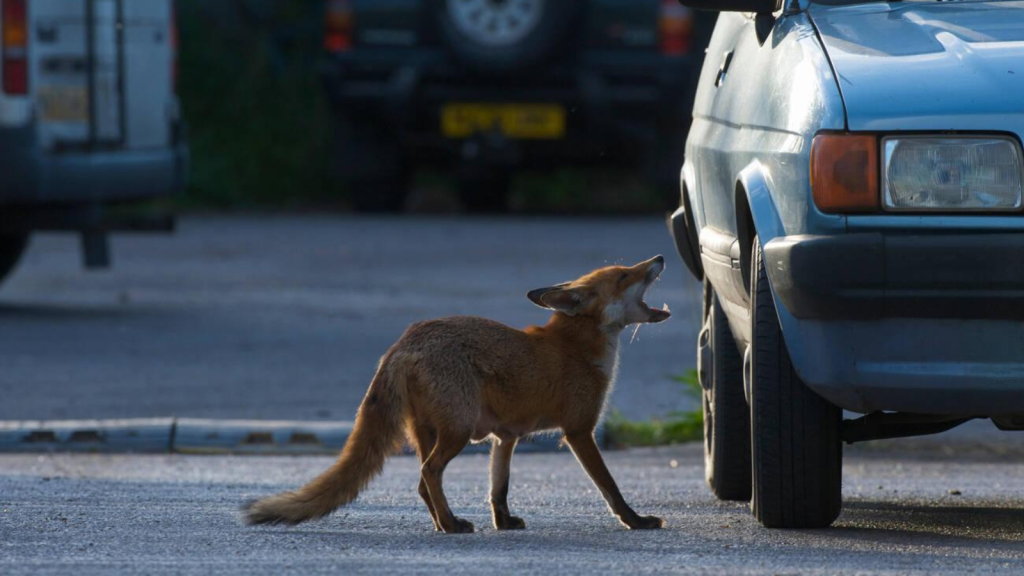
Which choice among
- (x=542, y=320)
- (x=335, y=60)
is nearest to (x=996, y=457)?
(x=542, y=320)

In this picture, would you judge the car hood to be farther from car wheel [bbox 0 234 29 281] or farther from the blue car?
car wheel [bbox 0 234 29 281]

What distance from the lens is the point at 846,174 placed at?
3.89 m

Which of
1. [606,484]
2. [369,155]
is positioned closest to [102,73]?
[369,155]

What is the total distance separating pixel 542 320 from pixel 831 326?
6049mm

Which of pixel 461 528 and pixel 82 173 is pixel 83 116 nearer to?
pixel 82 173

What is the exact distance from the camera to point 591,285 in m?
4.88

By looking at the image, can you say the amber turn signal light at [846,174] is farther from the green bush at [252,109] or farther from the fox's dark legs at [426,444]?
the green bush at [252,109]


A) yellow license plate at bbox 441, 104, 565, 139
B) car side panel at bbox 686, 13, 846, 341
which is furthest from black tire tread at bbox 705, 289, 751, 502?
yellow license plate at bbox 441, 104, 565, 139

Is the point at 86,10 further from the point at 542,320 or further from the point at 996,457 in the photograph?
the point at 996,457

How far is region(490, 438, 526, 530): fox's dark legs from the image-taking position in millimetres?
4578

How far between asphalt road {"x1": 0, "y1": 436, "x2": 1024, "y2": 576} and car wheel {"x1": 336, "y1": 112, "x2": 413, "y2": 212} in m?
10.1

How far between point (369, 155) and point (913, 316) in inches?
503

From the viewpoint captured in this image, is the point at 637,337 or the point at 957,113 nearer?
the point at 957,113

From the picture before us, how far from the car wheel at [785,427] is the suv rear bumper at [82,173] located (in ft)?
20.4
